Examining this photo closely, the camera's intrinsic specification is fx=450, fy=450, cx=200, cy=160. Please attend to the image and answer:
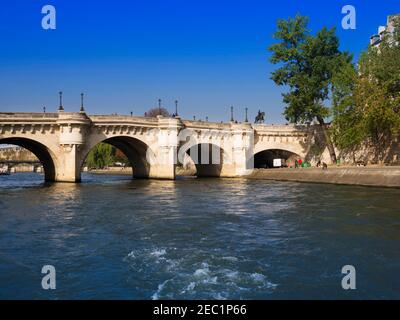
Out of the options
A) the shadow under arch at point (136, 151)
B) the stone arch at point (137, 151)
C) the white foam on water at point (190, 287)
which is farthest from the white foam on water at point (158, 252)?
the shadow under arch at point (136, 151)

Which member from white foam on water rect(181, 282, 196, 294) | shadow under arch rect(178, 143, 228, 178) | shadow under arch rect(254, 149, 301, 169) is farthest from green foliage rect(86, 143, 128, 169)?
white foam on water rect(181, 282, 196, 294)

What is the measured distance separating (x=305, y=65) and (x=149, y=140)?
2822 centimetres

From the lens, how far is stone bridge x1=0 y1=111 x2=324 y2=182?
56.5 metres

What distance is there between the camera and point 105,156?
14875 cm

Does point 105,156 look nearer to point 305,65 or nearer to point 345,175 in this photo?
point 305,65

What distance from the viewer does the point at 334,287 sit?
11750 mm

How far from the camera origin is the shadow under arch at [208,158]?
264 feet

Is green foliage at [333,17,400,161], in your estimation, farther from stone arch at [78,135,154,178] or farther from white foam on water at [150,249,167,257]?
white foam on water at [150,249,167,257]

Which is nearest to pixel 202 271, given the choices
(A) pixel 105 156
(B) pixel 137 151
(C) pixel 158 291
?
(C) pixel 158 291

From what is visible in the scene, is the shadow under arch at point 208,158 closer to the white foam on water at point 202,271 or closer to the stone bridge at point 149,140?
the stone bridge at point 149,140

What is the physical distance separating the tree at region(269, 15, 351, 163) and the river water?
45.7 metres
